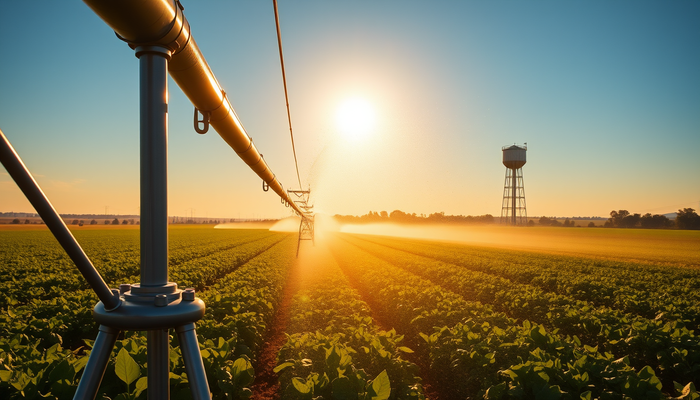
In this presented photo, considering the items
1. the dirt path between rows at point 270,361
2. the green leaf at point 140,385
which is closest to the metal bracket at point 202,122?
the green leaf at point 140,385

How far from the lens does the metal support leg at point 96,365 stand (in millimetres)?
1266

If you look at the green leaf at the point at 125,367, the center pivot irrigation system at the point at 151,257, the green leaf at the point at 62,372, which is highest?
the center pivot irrigation system at the point at 151,257

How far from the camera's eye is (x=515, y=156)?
9200cm

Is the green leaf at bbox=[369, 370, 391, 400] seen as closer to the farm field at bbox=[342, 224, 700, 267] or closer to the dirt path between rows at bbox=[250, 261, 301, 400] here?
the dirt path between rows at bbox=[250, 261, 301, 400]

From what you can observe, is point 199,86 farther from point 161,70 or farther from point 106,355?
point 106,355

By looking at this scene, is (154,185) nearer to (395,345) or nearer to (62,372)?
(62,372)

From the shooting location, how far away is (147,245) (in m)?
1.37

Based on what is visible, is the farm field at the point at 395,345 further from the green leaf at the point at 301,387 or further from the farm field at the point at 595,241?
the farm field at the point at 595,241

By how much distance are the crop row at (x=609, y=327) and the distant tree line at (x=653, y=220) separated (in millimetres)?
105729

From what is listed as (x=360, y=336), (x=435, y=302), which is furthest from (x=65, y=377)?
(x=435, y=302)

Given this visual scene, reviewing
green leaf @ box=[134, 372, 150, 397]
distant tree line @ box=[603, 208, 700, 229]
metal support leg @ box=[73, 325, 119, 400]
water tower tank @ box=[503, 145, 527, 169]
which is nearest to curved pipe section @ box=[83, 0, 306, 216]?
metal support leg @ box=[73, 325, 119, 400]

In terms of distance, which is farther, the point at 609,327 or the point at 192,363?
the point at 609,327

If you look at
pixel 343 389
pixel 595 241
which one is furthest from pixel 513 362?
pixel 595 241

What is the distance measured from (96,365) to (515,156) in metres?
102
